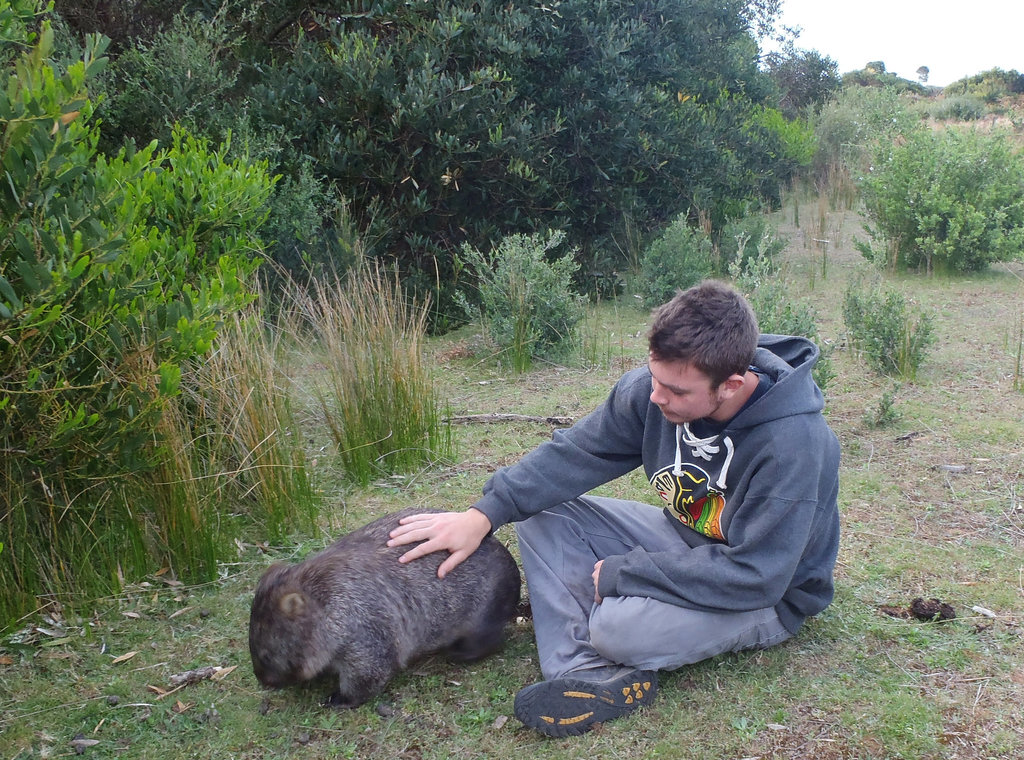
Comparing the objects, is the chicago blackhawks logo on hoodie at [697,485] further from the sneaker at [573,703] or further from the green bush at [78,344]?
the green bush at [78,344]

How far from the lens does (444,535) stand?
11.7ft

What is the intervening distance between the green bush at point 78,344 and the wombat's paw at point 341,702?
1114mm

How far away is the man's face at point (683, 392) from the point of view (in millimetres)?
3111

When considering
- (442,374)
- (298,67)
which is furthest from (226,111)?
(442,374)

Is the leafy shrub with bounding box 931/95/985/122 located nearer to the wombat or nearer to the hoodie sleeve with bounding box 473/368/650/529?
the hoodie sleeve with bounding box 473/368/650/529

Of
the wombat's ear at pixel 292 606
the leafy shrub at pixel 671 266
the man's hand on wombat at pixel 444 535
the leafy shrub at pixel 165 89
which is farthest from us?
the leafy shrub at pixel 671 266

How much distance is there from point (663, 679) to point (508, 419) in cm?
314

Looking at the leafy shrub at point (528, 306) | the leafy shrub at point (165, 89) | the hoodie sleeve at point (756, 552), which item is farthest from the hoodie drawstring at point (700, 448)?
the leafy shrub at point (165, 89)

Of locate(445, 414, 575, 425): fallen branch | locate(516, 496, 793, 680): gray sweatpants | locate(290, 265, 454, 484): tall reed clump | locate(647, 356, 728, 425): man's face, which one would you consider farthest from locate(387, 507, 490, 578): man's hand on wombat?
locate(445, 414, 575, 425): fallen branch

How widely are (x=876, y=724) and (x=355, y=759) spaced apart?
1.82m

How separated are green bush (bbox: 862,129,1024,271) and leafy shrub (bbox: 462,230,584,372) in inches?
176

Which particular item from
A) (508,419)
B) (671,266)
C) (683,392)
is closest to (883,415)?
(508,419)

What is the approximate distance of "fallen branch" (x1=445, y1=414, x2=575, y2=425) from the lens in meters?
6.36

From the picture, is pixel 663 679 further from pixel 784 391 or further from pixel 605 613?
pixel 784 391
